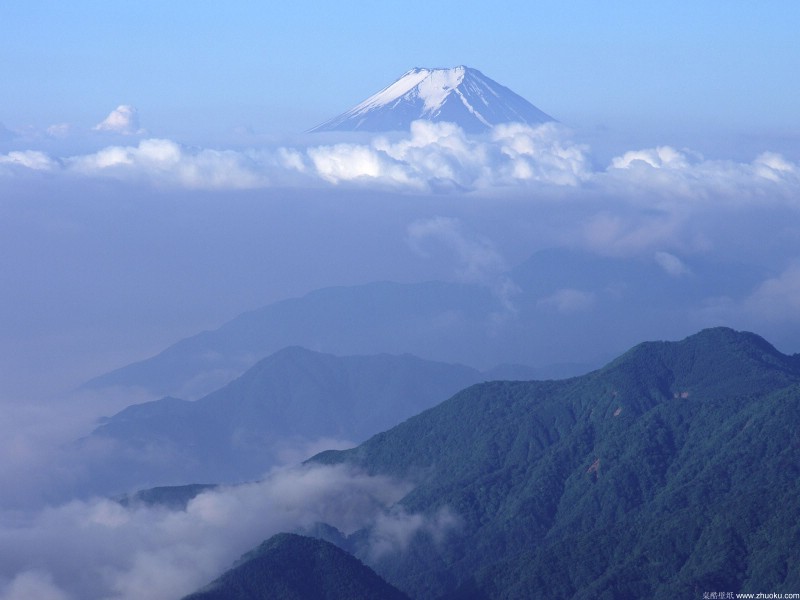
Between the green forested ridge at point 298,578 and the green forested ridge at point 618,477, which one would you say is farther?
the green forested ridge at point 618,477

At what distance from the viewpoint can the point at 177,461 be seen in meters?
200

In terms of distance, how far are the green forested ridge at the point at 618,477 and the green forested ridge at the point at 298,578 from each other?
30.6 feet

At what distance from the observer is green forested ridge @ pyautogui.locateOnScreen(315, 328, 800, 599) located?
84.4m

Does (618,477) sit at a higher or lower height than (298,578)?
higher

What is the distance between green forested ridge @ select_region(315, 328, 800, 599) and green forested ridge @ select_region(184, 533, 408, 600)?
9.32 m

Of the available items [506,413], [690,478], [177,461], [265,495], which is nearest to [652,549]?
[690,478]

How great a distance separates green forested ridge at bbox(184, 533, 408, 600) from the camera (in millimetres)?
81562

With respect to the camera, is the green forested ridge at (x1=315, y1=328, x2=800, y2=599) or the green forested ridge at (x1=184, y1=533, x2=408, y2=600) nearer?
the green forested ridge at (x1=184, y1=533, x2=408, y2=600)

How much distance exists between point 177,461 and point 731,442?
375 ft

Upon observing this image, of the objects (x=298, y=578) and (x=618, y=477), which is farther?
(x=618, y=477)

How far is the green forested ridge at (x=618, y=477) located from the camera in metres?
84.4

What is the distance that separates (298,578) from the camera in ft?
273

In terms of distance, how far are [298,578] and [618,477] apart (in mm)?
30694

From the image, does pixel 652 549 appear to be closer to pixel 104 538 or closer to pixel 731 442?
pixel 731 442
